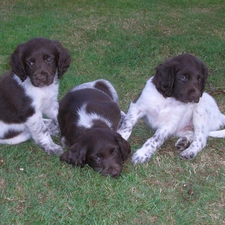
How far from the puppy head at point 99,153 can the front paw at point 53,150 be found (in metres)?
0.50

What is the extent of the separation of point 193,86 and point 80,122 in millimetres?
1373

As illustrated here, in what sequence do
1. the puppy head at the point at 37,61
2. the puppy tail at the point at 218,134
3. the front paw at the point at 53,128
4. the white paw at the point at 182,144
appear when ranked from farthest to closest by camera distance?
the front paw at the point at 53,128 → the puppy tail at the point at 218,134 → the white paw at the point at 182,144 → the puppy head at the point at 37,61

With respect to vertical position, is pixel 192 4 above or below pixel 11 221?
below

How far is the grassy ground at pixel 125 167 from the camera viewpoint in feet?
12.8

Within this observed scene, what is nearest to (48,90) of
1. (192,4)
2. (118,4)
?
(118,4)

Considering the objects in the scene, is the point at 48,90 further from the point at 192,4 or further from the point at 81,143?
the point at 192,4

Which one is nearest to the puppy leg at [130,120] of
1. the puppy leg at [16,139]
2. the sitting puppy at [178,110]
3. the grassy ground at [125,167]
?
the sitting puppy at [178,110]

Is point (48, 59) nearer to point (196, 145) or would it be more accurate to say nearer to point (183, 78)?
point (183, 78)

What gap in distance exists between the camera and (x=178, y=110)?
5.36 metres

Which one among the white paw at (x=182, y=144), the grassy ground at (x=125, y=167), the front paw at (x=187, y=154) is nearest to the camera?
the grassy ground at (x=125, y=167)

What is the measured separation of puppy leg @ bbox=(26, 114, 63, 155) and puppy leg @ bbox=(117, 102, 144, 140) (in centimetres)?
84

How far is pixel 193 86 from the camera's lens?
5.07m

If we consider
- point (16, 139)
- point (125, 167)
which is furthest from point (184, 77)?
point (16, 139)

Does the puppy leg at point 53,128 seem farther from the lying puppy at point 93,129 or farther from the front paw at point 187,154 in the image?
the front paw at point 187,154
